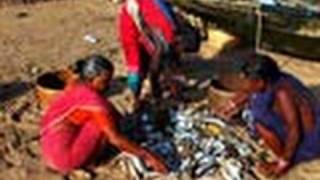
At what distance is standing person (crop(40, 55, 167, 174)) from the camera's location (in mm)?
7059

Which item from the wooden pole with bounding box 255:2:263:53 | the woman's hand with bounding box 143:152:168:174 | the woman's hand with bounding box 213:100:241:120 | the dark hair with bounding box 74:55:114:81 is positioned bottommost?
the wooden pole with bounding box 255:2:263:53

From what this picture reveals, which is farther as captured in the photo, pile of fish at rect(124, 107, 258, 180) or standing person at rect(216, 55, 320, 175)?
pile of fish at rect(124, 107, 258, 180)

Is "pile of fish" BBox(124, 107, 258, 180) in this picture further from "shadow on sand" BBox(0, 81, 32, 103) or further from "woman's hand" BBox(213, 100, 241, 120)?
"shadow on sand" BBox(0, 81, 32, 103)

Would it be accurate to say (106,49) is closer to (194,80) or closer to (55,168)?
(194,80)

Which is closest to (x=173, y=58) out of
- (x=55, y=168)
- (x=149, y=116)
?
(x=149, y=116)

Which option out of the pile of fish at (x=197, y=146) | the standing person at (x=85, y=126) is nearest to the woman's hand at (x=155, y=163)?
the standing person at (x=85, y=126)

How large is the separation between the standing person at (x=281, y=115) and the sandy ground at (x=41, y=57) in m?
0.20

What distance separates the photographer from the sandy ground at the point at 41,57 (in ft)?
24.9

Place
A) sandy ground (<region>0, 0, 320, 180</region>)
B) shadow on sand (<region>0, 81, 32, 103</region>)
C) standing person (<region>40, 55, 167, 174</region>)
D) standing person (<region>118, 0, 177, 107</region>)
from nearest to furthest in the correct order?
1. standing person (<region>40, 55, 167, 174</region>)
2. sandy ground (<region>0, 0, 320, 180</region>)
3. standing person (<region>118, 0, 177, 107</region>)
4. shadow on sand (<region>0, 81, 32, 103</region>)

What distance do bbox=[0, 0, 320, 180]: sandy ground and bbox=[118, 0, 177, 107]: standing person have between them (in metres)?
0.43

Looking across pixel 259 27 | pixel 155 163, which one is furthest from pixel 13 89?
pixel 259 27

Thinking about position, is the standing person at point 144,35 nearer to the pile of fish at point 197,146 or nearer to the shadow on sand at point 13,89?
the pile of fish at point 197,146

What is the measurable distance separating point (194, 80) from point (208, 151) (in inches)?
79.6

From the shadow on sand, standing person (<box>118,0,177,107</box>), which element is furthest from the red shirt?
the shadow on sand
